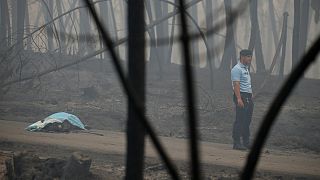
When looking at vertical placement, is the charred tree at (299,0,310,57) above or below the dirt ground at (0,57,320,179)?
above

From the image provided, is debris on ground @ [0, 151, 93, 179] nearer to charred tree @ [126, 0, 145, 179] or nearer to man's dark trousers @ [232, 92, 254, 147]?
man's dark trousers @ [232, 92, 254, 147]

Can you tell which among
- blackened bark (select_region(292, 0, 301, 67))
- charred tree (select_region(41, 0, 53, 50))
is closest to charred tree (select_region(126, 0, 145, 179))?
charred tree (select_region(41, 0, 53, 50))

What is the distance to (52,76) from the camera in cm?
2167

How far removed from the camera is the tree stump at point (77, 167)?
7.03 metres

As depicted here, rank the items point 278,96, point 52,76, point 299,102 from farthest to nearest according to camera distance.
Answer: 1. point 52,76
2. point 299,102
3. point 278,96

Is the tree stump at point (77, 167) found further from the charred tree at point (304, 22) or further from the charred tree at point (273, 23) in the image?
the charred tree at point (273, 23)

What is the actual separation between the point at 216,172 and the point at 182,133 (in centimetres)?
505

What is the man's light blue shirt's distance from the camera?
10.1 metres

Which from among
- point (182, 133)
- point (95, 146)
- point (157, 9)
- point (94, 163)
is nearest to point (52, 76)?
point (157, 9)

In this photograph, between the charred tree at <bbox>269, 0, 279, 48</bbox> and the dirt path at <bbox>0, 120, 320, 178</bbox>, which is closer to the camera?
the dirt path at <bbox>0, 120, 320, 178</bbox>

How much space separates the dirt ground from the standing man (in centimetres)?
174

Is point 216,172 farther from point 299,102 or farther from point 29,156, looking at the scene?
point 299,102

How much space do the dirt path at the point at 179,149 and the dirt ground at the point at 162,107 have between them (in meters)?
0.39

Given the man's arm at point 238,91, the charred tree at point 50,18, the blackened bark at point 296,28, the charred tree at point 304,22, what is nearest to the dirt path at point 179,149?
the man's arm at point 238,91
